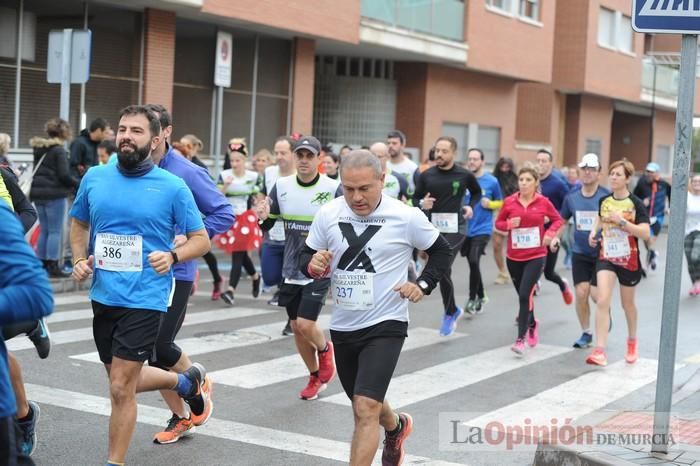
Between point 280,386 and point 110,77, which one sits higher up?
point 110,77

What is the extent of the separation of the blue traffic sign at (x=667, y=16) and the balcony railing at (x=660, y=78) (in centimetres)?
3613

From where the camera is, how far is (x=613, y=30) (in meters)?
39.3

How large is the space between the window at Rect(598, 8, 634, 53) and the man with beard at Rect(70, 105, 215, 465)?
34.7 meters

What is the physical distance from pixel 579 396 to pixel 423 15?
19607 mm

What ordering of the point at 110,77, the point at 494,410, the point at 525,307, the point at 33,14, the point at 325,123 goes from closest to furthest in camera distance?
the point at 494,410 → the point at 525,307 → the point at 33,14 → the point at 110,77 → the point at 325,123

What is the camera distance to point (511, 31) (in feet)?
105

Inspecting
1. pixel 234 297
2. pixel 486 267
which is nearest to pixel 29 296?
pixel 234 297

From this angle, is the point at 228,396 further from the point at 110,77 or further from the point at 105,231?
the point at 110,77

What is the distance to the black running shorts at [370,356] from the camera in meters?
5.51

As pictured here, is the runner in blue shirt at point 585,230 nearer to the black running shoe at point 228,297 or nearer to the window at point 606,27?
the black running shoe at point 228,297

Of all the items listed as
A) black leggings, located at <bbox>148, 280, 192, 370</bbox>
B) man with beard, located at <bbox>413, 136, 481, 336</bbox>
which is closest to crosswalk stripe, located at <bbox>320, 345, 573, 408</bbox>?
man with beard, located at <bbox>413, 136, 481, 336</bbox>

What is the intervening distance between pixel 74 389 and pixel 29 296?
4.78m

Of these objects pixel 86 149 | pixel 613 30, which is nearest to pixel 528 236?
pixel 86 149

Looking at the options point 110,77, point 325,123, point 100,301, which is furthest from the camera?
point 325,123
